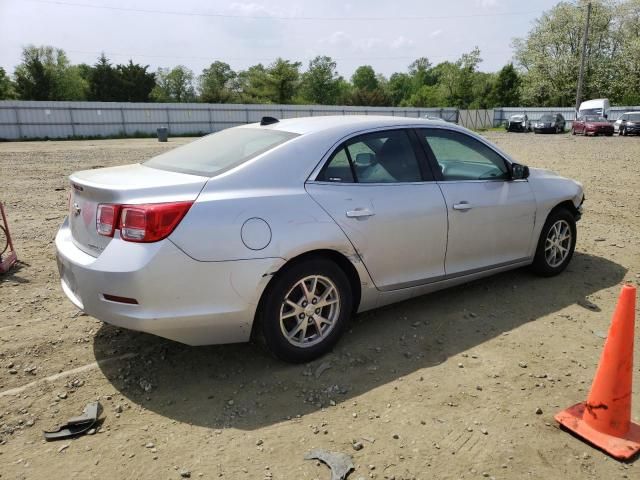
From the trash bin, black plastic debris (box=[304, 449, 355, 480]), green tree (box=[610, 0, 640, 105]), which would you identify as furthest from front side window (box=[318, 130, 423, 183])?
green tree (box=[610, 0, 640, 105])

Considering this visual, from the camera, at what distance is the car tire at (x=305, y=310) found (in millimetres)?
3131

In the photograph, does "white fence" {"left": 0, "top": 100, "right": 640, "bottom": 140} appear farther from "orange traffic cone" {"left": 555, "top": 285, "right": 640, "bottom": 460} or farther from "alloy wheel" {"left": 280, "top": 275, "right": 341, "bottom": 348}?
"orange traffic cone" {"left": 555, "top": 285, "right": 640, "bottom": 460}

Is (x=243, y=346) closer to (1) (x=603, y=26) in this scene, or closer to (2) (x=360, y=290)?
(2) (x=360, y=290)

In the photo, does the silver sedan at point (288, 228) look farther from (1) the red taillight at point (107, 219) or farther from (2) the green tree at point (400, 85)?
(2) the green tree at point (400, 85)

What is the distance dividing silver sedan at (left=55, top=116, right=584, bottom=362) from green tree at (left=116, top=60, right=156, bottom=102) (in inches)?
2314

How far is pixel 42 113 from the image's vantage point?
109ft

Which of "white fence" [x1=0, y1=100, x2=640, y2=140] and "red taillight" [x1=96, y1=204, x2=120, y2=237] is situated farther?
"white fence" [x1=0, y1=100, x2=640, y2=140]

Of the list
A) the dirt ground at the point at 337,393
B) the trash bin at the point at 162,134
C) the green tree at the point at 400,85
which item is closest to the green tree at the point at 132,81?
the trash bin at the point at 162,134

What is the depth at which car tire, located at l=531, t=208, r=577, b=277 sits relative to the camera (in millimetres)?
4852

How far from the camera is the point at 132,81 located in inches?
2240

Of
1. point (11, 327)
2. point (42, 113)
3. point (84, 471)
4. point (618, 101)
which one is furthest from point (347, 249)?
point (618, 101)

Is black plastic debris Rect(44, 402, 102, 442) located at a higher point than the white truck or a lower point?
lower

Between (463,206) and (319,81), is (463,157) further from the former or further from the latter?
(319,81)

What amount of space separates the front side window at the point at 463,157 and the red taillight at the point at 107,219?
2415mm
